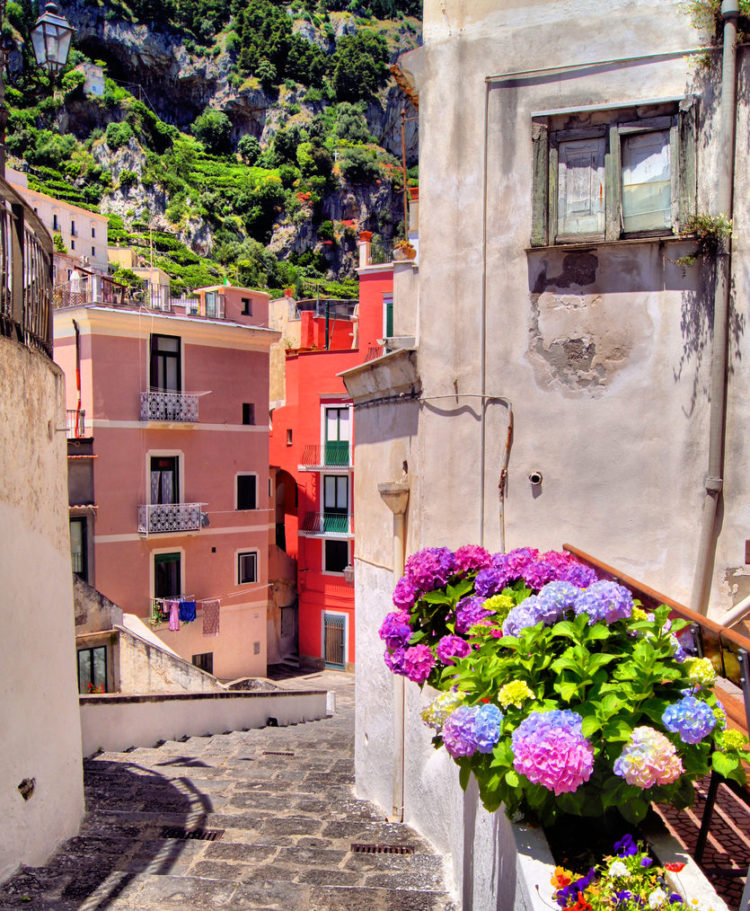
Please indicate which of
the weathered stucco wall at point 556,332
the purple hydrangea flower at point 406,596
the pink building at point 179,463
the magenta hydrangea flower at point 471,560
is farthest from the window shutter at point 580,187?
the pink building at point 179,463

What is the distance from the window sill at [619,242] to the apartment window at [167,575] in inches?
826

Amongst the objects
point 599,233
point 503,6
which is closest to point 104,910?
point 599,233

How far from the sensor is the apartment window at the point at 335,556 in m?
31.9

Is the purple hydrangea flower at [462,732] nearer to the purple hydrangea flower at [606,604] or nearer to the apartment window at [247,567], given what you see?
the purple hydrangea flower at [606,604]

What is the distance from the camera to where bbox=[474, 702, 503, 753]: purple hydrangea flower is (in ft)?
11.5

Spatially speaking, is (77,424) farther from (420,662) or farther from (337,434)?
(420,662)

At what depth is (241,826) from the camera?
8.03 m

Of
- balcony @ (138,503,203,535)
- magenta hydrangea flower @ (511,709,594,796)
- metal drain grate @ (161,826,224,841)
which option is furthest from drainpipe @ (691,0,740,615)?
balcony @ (138,503,203,535)

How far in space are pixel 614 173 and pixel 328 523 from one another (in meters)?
25.7

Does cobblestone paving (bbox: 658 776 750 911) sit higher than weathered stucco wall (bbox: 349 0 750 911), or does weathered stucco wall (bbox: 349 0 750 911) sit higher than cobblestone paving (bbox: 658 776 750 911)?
weathered stucco wall (bbox: 349 0 750 911)

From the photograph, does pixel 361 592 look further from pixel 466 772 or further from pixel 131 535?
pixel 131 535

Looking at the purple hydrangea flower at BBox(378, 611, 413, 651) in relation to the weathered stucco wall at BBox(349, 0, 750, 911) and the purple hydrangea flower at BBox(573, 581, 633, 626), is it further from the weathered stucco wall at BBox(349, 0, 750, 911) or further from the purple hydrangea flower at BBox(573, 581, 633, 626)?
the weathered stucco wall at BBox(349, 0, 750, 911)

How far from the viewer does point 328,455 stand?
32.1 meters

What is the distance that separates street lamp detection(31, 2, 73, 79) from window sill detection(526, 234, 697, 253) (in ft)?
21.4
